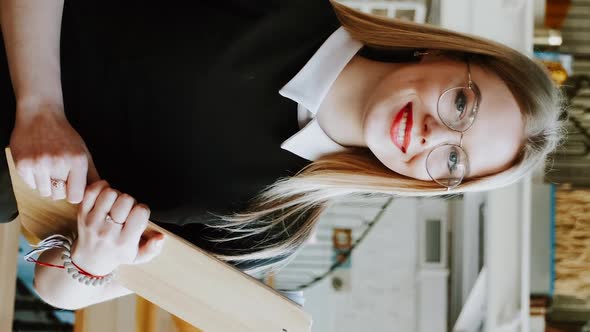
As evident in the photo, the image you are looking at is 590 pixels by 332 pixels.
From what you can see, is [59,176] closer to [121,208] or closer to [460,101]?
[121,208]

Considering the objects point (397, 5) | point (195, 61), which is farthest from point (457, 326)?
point (195, 61)

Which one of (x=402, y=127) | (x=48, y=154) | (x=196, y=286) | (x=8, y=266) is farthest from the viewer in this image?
(x=8, y=266)

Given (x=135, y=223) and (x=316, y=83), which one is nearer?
(x=135, y=223)

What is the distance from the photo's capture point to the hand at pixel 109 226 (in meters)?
0.85

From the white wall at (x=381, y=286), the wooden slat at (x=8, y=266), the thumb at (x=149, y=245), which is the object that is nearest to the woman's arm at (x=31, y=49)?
the thumb at (x=149, y=245)

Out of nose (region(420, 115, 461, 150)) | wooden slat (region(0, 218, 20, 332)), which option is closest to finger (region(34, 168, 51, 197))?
nose (region(420, 115, 461, 150))

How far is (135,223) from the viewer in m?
0.86

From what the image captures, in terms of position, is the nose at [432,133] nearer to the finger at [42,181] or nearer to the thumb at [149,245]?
the thumb at [149,245]

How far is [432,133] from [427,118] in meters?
0.03

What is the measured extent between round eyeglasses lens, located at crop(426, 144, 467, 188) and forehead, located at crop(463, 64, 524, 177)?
0.06 ft

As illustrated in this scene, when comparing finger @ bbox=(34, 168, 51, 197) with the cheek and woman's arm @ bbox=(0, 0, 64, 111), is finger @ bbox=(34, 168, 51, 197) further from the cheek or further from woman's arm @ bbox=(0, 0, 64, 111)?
the cheek

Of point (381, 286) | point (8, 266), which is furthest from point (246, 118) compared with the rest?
point (381, 286)

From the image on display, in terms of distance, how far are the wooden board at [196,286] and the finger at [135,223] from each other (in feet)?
0.11

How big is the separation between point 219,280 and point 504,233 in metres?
2.57
